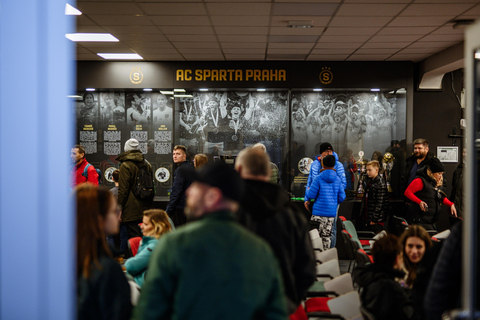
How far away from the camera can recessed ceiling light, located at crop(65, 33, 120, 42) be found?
264 inches

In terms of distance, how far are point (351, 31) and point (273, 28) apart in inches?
43.6

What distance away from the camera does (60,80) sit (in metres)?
1.55

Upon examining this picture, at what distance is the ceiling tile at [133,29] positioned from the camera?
6.27 m

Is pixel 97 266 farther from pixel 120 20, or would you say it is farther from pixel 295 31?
pixel 295 31

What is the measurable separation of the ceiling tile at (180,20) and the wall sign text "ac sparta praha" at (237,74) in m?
2.60

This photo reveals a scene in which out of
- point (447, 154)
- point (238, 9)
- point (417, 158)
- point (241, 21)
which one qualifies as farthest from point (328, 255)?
point (447, 154)

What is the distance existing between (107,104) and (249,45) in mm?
3430

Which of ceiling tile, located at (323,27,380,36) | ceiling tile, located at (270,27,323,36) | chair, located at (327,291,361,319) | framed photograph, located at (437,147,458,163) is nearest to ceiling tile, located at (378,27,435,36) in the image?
ceiling tile, located at (323,27,380,36)

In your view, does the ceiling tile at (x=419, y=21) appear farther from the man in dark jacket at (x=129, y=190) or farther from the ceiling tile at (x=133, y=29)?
the man in dark jacket at (x=129, y=190)

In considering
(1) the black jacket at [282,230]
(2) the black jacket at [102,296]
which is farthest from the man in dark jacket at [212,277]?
(1) the black jacket at [282,230]

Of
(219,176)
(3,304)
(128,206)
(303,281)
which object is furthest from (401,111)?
(3,304)

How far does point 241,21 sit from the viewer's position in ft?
19.4

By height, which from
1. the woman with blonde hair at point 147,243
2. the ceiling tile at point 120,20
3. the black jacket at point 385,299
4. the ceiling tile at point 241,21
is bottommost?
the black jacket at point 385,299

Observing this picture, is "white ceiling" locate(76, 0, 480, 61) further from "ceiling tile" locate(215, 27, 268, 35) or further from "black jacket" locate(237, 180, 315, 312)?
"black jacket" locate(237, 180, 315, 312)
